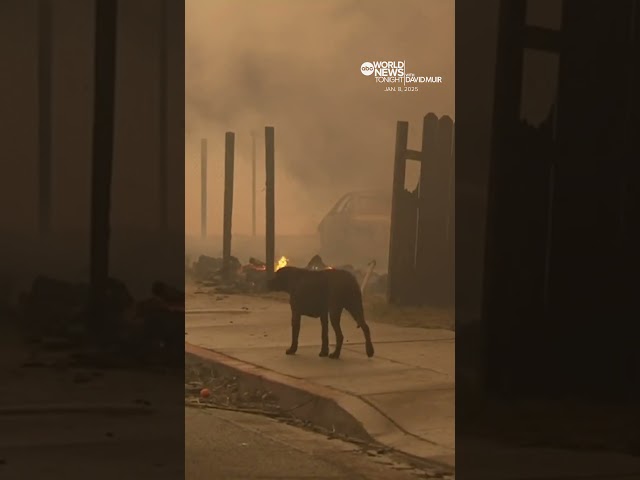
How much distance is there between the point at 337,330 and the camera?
2.69 metres

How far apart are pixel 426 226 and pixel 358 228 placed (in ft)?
0.68

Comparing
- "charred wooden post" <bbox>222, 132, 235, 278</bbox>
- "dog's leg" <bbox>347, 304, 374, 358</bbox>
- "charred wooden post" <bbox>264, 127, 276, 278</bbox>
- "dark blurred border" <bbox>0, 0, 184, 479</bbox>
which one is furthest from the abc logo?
"dog's leg" <bbox>347, 304, 374, 358</bbox>

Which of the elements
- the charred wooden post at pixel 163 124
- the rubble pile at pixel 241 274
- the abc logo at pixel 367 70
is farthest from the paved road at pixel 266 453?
the abc logo at pixel 367 70

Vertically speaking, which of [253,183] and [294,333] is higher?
[253,183]

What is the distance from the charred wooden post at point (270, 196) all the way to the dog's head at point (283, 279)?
0.02 m

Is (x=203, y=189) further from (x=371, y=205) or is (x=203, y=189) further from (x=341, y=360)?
(x=341, y=360)

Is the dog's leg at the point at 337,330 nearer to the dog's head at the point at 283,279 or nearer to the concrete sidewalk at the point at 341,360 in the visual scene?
the concrete sidewalk at the point at 341,360

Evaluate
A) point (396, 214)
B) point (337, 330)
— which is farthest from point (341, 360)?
point (396, 214)

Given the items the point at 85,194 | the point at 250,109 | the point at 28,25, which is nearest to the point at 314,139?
the point at 250,109

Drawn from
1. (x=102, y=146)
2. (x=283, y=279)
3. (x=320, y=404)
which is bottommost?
(x=320, y=404)

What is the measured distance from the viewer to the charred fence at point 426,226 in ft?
8.86

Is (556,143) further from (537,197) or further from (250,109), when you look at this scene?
(250,109)

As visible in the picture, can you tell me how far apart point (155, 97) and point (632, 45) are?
56.6 inches

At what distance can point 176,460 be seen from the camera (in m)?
2.70
